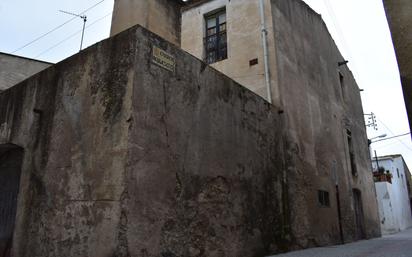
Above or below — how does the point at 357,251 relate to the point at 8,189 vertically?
below

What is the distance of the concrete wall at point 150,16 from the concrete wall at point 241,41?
2.14 metres

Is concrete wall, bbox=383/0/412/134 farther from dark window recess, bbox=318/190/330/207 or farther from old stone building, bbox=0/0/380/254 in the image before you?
dark window recess, bbox=318/190/330/207

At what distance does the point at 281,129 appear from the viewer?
8.16 m

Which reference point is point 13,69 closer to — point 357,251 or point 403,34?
point 357,251

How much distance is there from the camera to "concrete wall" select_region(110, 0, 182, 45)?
7168mm

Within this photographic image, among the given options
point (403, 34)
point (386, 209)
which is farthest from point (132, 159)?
point (386, 209)

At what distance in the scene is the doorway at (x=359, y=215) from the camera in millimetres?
11995

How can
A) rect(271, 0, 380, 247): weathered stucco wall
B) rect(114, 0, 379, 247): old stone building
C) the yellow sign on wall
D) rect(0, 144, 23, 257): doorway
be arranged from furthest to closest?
1. rect(114, 0, 379, 247): old stone building
2. rect(271, 0, 380, 247): weathered stucco wall
3. rect(0, 144, 23, 257): doorway
4. the yellow sign on wall

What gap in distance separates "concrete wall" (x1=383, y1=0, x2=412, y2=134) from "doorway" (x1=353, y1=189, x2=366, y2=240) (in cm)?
1033

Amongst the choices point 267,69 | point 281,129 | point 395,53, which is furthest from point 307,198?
point 395,53

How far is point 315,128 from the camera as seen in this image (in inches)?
392

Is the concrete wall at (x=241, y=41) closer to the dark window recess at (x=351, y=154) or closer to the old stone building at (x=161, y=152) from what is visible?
the old stone building at (x=161, y=152)

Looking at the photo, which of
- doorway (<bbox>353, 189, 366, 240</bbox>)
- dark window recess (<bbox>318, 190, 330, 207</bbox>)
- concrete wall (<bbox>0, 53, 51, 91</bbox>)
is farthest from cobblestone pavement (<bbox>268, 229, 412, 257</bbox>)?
concrete wall (<bbox>0, 53, 51, 91</bbox>)

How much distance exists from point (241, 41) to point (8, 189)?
6.59m
